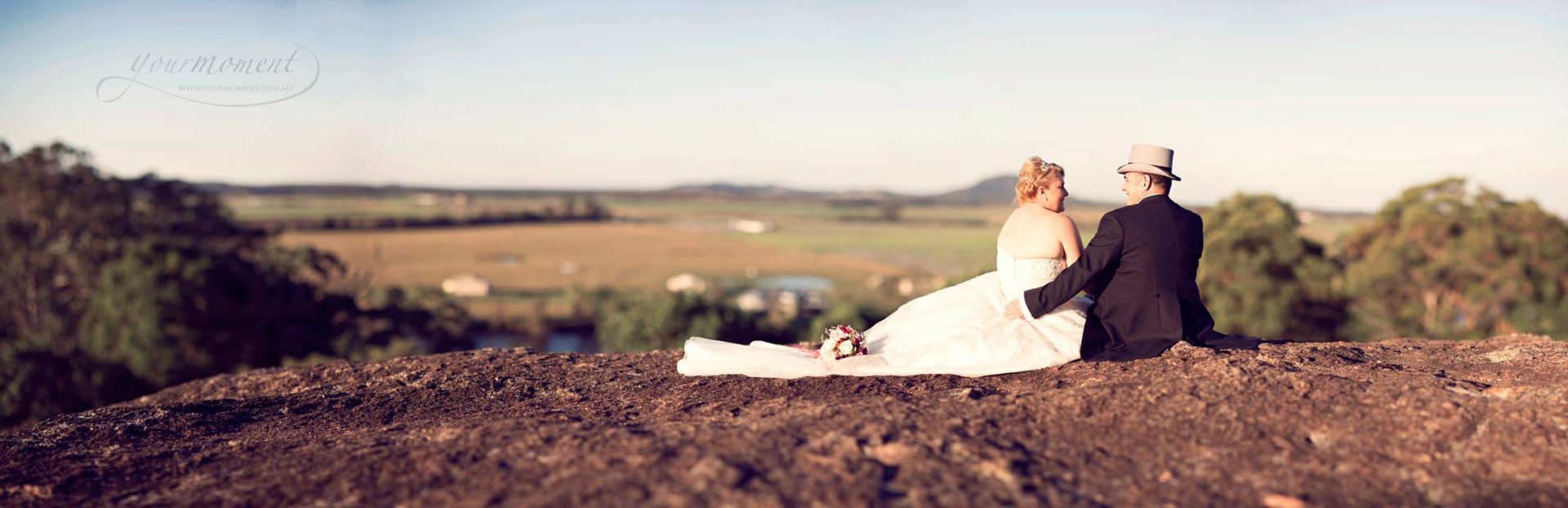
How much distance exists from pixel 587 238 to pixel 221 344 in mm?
122104

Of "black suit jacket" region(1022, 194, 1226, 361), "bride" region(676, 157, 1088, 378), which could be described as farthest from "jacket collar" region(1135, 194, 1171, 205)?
"bride" region(676, 157, 1088, 378)

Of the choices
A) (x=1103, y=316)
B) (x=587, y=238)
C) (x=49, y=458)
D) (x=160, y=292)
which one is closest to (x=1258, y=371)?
(x=1103, y=316)

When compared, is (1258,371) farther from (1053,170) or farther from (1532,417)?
(1053,170)

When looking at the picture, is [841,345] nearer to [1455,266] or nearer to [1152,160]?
[1152,160]

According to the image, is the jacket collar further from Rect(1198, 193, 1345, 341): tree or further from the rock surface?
Rect(1198, 193, 1345, 341): tree

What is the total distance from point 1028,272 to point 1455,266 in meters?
41.8

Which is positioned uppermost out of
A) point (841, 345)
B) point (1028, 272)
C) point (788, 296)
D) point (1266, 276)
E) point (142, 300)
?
point (1028, 272)

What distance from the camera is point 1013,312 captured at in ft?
31.4

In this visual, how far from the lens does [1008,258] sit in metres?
9.85

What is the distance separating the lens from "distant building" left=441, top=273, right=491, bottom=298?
112m

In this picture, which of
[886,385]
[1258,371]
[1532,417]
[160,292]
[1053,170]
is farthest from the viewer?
[160,292]

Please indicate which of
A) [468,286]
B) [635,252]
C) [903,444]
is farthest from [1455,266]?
[635,252]

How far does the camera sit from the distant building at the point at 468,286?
111806 mm

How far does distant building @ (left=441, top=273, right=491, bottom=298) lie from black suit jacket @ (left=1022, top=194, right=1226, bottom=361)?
107048 millimetres
